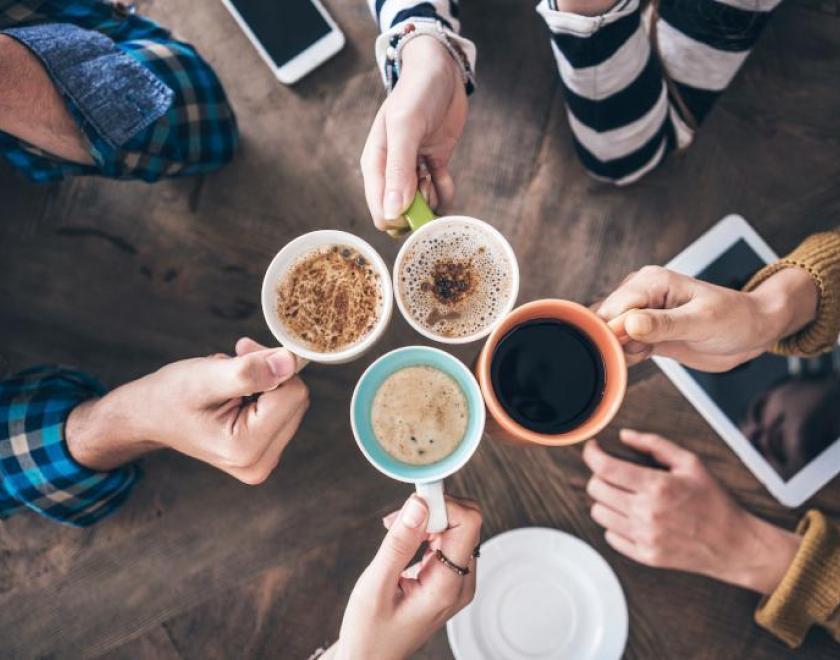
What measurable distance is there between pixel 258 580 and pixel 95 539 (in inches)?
13.9

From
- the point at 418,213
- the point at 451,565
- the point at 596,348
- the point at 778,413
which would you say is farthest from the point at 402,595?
the point at 778,413

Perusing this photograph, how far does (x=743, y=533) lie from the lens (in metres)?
1.16

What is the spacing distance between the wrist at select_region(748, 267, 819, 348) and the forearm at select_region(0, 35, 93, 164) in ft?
3.89

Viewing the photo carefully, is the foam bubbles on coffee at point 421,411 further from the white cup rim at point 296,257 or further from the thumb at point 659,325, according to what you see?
the thumb at point 659,325

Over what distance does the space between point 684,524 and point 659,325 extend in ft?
1.72

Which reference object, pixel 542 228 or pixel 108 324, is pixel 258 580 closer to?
pixel 108 324

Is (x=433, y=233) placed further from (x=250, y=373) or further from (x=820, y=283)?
(x=820, y=283)

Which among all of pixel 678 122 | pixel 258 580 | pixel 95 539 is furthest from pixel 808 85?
pixel 95 539

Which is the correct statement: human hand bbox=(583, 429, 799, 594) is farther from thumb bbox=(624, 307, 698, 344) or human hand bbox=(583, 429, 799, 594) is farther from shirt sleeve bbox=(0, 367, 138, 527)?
shirt sleeve bbox=(0, 367, 138, 527)

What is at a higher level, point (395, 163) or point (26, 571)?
point (395, 163)

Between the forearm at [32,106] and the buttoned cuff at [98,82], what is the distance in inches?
0.6

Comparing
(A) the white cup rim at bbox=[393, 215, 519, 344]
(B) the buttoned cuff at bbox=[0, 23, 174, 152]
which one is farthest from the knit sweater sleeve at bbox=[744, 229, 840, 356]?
(B) the buttoned cuff at bbox=[0, 23, 174, 152]

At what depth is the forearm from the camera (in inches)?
37.7

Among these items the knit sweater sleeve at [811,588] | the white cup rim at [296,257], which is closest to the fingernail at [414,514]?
the white cup rim at [296,257]
